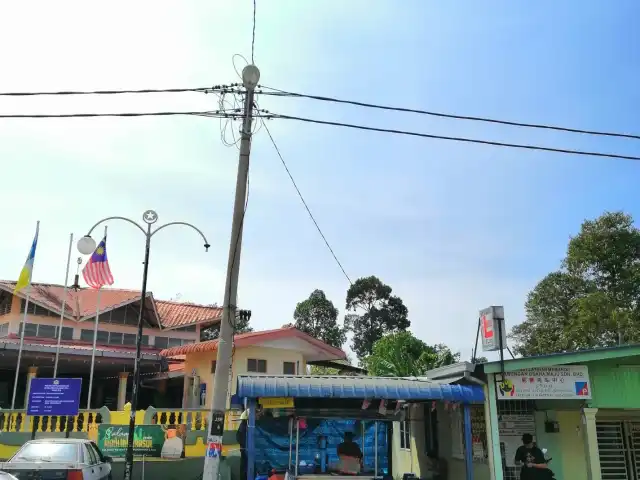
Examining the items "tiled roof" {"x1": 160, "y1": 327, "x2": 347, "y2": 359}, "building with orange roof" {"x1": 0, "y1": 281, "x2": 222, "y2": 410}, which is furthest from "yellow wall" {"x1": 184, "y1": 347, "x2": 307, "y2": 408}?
"building with orange roof" {"x1": 0, "y1": 281, "x2": 222, "y2": 410}

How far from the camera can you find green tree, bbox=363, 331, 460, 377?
27281 millimetres

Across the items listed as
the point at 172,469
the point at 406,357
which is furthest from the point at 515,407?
the point at 406,357

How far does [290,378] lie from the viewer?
11.1m

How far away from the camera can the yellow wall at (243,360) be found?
822 inches

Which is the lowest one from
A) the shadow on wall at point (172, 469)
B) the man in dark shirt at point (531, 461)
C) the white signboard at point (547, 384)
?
the shadow on wall at point (172, 469)

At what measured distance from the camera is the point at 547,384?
12.0 meters

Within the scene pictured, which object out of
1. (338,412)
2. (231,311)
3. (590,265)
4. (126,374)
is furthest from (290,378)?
(590,265)

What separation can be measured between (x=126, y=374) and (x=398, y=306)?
28097 mm

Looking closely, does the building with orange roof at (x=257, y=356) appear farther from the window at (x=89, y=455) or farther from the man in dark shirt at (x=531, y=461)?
the man in dark shirt at (x=531, y=461)

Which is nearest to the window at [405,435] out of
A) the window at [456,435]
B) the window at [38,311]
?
the window at [456,435]

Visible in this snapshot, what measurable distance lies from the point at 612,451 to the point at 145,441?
36.7 feet

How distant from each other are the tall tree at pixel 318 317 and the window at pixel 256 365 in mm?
26275

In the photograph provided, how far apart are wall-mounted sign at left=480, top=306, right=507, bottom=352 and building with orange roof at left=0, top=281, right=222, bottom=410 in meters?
16.0

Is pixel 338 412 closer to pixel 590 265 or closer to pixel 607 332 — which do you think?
pixel 607 332
